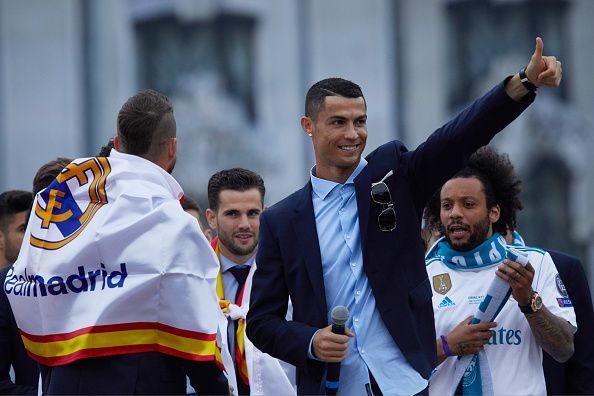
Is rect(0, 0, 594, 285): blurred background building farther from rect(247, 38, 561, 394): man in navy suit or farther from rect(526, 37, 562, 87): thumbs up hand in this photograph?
rect(526, 37, 562, 87): thumbs up hand

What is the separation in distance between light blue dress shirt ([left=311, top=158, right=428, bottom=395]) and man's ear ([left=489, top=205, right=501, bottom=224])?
1.33m

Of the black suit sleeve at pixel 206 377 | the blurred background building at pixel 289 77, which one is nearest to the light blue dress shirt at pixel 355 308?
the black suit sleeve at pixel 206 377

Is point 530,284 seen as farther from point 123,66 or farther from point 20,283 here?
point 123,66

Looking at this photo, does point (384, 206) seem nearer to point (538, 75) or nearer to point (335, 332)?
point (335, 332)

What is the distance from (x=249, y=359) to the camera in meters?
6.50

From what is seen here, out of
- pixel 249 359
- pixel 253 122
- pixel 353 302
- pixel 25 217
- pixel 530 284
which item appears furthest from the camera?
pixel 253 122

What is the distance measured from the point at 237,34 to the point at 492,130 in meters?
12.6

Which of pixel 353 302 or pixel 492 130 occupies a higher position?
pixel 492 130

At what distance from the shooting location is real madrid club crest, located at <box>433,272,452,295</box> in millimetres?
6148

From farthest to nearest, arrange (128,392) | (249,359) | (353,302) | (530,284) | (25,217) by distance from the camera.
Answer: (25,217) → (249,359) → (530,284) → (353,302) → (128,392)

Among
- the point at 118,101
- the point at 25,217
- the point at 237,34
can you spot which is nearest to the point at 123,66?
the point at 118,101

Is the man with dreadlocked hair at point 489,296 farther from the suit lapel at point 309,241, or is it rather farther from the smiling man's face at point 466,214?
the suit lapel at point 309,241

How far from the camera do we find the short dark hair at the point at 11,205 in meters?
7.07

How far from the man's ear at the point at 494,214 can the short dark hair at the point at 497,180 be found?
2cm
